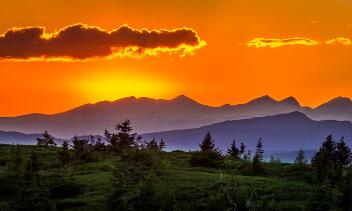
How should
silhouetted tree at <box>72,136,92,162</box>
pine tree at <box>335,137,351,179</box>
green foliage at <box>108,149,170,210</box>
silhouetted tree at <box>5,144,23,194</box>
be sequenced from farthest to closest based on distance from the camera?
silhouetted tree at <box>72,136,92,162</box> < pine tree at <box>335,137,351,179</box> < silhouetted tree at <box>5,144,23,194</box> < green foliage at <box>108,149,170,210</box>

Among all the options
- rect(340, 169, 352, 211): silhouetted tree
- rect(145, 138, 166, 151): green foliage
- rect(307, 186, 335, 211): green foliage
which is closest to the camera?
rect(307, 186, 335, 211): green foliage

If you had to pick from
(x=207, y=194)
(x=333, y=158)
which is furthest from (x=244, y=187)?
(x=333, y=158)

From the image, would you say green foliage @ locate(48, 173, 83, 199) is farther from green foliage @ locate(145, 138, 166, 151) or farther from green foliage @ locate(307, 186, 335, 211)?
green foliage @ locate(307, 186, 335, 211)

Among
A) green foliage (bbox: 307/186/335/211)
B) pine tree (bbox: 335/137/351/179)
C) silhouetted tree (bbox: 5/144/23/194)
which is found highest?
pine tree (bbox: 335/137/351/179)

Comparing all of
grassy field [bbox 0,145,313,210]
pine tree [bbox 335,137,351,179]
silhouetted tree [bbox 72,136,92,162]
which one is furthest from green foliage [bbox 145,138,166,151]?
pine tree [bbox 335,137,351,179]

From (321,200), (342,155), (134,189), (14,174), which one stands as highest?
(342,155)

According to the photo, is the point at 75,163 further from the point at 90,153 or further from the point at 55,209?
the point at 55,209

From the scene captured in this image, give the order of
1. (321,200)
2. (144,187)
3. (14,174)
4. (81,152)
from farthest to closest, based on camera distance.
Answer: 1. (81,152)
2. (14,174)
3. (144,187)
4. (321,200)

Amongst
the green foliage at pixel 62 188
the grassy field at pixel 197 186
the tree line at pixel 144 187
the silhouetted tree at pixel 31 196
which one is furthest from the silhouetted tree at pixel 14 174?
the silhouetted tree at pixel 31 196

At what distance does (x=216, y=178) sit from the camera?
62.2m

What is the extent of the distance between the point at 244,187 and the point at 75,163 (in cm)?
3110

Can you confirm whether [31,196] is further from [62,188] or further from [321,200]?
[321,200]

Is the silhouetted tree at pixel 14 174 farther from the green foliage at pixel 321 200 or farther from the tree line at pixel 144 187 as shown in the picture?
the green foliage at pixel 321 200

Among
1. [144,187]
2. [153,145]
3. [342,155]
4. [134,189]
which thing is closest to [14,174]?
[134,189]
